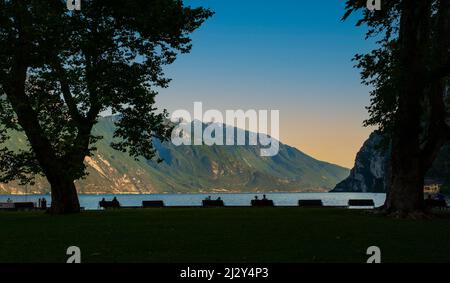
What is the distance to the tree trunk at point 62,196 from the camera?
4297 centimetres

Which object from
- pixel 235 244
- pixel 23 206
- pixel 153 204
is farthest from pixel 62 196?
pixel 235 244

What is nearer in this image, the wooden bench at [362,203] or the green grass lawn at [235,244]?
the green grass lawn at [235,244]

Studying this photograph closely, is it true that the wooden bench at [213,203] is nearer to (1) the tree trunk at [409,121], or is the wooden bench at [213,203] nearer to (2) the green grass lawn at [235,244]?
(1) the tree trunk at [409,121]

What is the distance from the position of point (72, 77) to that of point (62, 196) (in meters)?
9.08

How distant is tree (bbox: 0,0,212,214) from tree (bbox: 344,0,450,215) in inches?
623

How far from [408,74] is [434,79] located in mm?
1648

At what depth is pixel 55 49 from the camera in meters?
38.3

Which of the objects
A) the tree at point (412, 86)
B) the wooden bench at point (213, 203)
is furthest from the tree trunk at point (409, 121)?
the wooden bench at point (213, 203)

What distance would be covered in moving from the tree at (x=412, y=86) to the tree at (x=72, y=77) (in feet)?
51.9

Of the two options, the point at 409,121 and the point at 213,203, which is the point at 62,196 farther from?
the point at 409,121

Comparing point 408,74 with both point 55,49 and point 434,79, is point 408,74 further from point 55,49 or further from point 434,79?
point 55,49

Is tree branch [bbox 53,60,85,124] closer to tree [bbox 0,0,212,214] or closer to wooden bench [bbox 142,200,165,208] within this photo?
tree [bbox 0,0,212,214]
